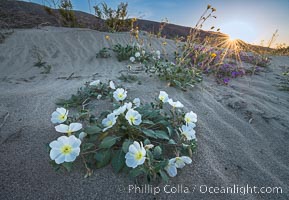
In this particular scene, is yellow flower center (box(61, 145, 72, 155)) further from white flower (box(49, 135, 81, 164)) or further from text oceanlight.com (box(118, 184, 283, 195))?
text oceanlight.com (box(118, 184, 283, 195))

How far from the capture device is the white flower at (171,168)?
1233 mm

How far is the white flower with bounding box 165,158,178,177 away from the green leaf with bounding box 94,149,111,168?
0.42 metres

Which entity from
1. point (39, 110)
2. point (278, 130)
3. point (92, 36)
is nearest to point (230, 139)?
point (278, 130)

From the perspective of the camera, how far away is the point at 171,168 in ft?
4.09

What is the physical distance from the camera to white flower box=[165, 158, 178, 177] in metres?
1.23

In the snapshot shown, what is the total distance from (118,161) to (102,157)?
Result: 0.12m

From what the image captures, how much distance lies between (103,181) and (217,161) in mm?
948

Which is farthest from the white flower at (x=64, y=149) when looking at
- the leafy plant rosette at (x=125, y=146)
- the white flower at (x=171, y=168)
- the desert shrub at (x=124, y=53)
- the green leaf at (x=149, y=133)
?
the desert shrub at (x=124, y=53)

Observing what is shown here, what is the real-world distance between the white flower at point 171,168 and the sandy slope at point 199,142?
0.27ft

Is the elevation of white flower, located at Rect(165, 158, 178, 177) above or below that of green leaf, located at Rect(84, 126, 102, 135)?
below

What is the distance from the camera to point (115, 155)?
132 centimetres

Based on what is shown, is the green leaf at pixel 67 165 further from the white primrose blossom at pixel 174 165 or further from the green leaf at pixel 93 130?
the white primrose blossom at pixel 174 165

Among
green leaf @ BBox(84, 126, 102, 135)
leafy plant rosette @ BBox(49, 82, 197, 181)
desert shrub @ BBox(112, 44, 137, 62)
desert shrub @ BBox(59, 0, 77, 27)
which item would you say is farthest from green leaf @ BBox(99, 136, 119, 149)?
desert shrub @ BBox(59, 0, 77, 27)

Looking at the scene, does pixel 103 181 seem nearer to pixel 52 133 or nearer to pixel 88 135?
pixel 88 135
